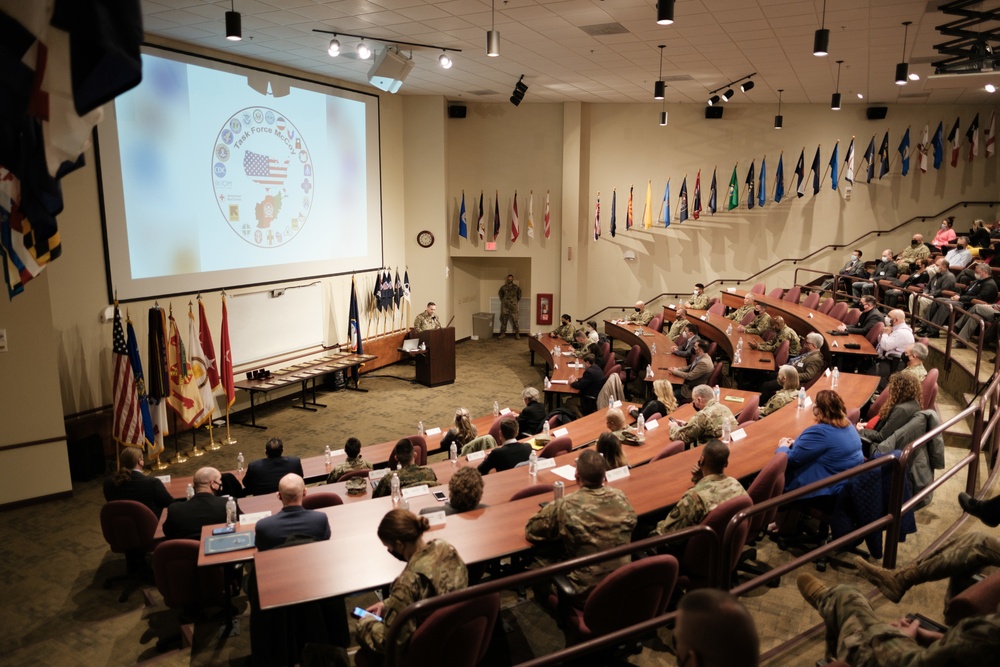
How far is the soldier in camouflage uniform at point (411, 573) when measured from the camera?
296 centimetres

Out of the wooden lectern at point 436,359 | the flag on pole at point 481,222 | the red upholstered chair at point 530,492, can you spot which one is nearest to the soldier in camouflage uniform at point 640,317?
the wooden lectern at point 436,359

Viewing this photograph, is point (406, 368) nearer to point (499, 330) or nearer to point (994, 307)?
point (499, 330)

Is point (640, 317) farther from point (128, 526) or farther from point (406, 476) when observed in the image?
point (128, 526)

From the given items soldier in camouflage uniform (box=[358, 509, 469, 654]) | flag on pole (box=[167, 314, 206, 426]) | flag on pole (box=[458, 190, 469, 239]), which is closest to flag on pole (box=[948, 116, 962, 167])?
flag on pole (box=[458, 190, 469, 239])

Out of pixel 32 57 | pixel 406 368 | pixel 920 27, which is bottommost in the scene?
pixel 406 368

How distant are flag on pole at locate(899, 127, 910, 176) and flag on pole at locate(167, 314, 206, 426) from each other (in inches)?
570

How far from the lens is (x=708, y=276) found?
1605 centimetres

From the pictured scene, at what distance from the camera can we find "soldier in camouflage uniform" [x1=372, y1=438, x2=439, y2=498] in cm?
522

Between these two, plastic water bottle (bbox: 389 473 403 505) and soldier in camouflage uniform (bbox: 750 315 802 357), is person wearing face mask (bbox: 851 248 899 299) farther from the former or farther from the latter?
plastic water bottle (bbox: 389 473 403 505)

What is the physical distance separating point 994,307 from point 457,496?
8.51 metres

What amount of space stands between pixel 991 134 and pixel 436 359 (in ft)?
40.4

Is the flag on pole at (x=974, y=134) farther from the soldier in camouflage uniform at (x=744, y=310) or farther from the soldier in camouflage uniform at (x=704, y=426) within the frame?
the soldier in camouflage uniform at (x=704, y=426)

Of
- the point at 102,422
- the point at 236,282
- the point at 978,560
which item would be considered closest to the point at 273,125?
the point at 236,282

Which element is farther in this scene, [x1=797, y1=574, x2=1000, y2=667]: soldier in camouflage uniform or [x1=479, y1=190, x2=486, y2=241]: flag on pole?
[x1=479, y1=190, x2=486, y2=241]: flag on pole
